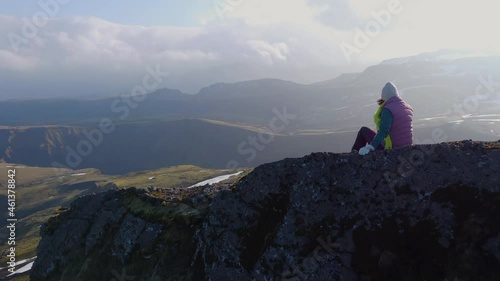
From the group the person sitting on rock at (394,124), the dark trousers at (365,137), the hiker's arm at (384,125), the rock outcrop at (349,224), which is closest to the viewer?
the rock outcrop at (349,224)

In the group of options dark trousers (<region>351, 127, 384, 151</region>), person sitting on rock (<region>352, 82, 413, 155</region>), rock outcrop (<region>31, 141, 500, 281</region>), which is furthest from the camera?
dark trousers (<region>351, 127, 384, 151</region>)

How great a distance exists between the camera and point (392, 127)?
539 inches

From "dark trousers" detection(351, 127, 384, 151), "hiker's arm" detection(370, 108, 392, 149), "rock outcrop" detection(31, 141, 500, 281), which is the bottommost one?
"rock outcrop" detection(31, 141, 500, 281)

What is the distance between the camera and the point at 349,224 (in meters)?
10.9

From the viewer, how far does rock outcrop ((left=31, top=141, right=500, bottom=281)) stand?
9625 mm

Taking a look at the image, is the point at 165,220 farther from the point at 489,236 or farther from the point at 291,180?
the point at 489,236

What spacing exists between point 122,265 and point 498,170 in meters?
15.5

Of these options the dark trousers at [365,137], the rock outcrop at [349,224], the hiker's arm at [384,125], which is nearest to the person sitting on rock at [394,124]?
the hiker's arm at [384,125]

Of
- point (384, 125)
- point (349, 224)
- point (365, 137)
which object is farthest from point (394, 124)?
point (349, 224)

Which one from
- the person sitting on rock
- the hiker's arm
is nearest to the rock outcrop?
the hiker's arm

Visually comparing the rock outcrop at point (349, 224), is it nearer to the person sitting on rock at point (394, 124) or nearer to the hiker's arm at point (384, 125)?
the hiker's arm at point (384, 125)

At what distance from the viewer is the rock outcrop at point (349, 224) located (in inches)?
379

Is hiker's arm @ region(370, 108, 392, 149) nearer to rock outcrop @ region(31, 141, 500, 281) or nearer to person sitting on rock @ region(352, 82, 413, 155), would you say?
person sitting on rock @ region(352, 82, 413, 155)

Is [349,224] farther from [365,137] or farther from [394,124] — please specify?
[365,137]
